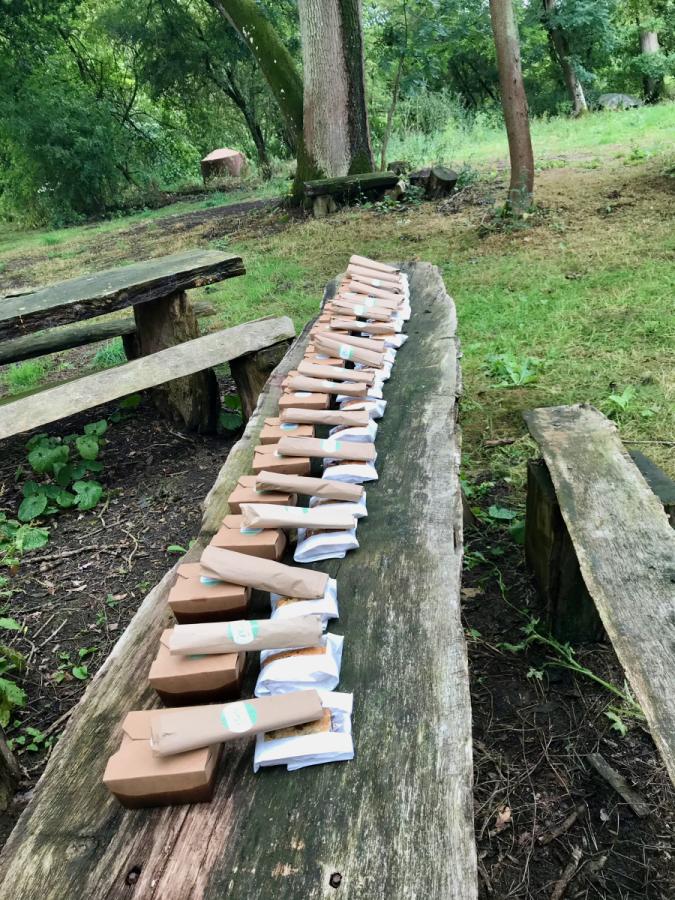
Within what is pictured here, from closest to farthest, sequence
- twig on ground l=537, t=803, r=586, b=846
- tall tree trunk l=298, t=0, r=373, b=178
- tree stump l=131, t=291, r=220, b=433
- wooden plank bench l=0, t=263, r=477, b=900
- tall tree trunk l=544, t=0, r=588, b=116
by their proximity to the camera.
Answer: wooden plank bench l=0, t=263, r=477, b=900, twig on ground l=537, t=803, r=586, b=846, tree stump l=131, t=291, r=220, b=433, tall tree trunk l=298, t=0, r=373, b=178, tall tree trunk l=544, t=0, r=588, b=116

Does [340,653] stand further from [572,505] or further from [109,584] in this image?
[109,584]

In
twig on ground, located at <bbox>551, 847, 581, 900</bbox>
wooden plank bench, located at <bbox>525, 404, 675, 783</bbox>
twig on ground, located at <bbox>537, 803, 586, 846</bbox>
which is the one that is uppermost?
wooden plank bench, located at <bbox>525, 404, 675, 783</bbox>

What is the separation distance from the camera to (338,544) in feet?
5.15

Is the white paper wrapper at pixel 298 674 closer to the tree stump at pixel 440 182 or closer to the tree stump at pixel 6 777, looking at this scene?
the tree stump at pixel 6 777

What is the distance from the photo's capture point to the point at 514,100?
248 inches

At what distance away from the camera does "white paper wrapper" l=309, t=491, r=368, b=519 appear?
1.69 meters

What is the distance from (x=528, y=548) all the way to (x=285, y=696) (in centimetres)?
155

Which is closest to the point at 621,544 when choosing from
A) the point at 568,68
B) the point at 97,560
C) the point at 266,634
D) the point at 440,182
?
the point at 266,634

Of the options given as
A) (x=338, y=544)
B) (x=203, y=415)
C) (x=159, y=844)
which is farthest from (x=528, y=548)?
(x=203, y=415)

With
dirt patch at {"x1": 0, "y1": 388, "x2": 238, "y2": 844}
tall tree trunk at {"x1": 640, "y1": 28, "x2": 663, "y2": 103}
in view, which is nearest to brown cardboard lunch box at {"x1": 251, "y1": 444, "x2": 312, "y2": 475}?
dirt patch at {"x1": 0, "y1": 388, "x2": 238, "y2": 844}

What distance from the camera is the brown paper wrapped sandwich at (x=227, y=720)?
104 centimetres

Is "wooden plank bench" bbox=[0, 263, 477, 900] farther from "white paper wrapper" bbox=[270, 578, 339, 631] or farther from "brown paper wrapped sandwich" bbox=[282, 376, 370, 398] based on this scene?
"brown paper wrapped sandwich" bbox=[282, 376, 370, 398]

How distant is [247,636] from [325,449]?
0.79m

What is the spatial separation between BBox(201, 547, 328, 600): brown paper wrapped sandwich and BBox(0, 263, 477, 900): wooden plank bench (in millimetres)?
93
